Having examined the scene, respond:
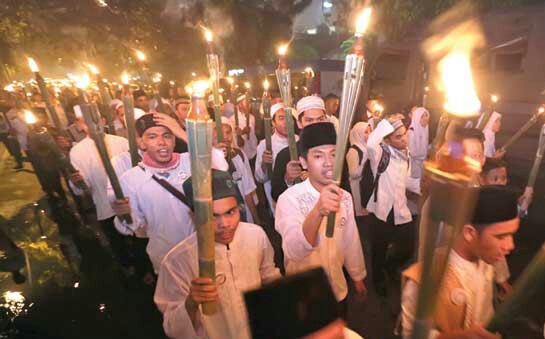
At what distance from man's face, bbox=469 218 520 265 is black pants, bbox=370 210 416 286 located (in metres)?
2.19

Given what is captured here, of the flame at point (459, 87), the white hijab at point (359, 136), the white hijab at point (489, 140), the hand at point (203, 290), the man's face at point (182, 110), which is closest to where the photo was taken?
the flame at point (459, 87)

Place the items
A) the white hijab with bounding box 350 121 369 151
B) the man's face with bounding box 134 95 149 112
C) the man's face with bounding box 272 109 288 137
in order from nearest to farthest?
1. the man's face with bounding box 272 109 288 137
2. the white hijab with bounding box 350 121 369 151
3. the man's face with bounding box 134 95 149 112

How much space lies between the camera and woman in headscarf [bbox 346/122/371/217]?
221 inches

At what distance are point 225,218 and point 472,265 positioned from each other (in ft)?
5.49

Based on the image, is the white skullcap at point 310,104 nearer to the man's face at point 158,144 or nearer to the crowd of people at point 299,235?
the crowd of people at point 299,235

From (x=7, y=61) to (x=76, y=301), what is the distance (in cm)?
2052

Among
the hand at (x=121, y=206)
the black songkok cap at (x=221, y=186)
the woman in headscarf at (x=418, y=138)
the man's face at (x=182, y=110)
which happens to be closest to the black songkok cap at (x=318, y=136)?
the black songkok cap at (x=221, y=186)

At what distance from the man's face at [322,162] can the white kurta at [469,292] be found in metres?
1.08

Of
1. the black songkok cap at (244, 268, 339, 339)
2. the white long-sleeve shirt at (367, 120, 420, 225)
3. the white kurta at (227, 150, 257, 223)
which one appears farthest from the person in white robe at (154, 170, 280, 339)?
the white kurta at (227, 150, 257, 223)

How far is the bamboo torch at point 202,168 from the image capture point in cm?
125

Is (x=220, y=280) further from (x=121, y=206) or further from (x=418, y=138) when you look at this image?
(x=418, y=138)

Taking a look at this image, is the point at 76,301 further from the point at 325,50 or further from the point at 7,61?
the point at 325,50

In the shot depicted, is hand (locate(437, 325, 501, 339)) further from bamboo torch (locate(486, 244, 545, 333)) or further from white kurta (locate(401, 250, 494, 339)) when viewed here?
white kurta (locate(401, 250, 494, 339))

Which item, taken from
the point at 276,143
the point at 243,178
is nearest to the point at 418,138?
the point at 276,143
